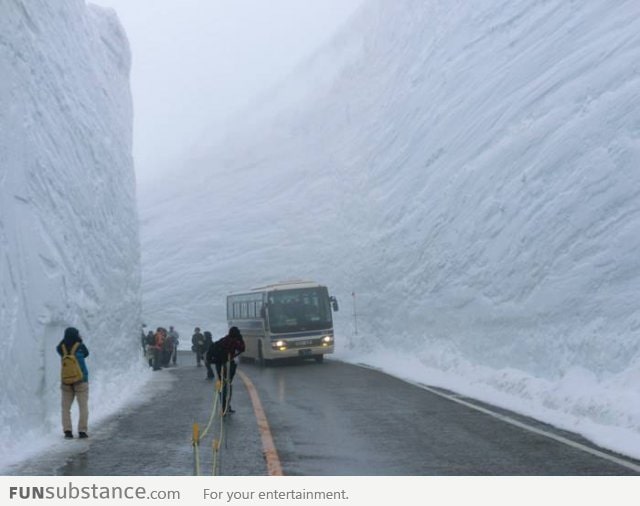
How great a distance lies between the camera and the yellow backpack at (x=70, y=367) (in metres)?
12.0

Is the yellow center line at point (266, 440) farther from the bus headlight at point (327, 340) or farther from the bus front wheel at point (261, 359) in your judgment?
the bus front wheel at point (261, 359)

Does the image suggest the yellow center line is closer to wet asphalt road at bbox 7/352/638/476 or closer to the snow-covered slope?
wet asphalt road at bbox 7/352/638/476

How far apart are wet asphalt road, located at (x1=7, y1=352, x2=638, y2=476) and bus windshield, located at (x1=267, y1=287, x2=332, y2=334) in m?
10.3

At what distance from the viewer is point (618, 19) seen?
2548cm

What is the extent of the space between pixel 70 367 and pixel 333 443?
386 cm

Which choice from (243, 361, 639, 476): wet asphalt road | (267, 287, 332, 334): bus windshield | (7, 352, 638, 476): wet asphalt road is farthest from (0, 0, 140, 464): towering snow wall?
(267, 287, 332, 334): bus windshield

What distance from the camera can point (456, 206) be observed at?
28.8 m

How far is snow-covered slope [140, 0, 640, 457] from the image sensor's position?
1736 cm

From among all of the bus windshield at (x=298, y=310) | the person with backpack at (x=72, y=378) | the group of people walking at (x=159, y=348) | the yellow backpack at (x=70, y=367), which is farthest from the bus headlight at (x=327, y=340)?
the yellow backpack at (x=70, y=367)

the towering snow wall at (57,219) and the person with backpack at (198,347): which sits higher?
the towering snow wall at (57,219)

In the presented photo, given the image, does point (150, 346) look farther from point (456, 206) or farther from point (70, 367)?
point (70, 367)

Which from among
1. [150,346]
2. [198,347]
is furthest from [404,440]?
[150,346]

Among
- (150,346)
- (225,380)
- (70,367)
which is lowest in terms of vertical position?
(225,380)

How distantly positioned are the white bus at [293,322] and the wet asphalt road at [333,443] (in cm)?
1006
